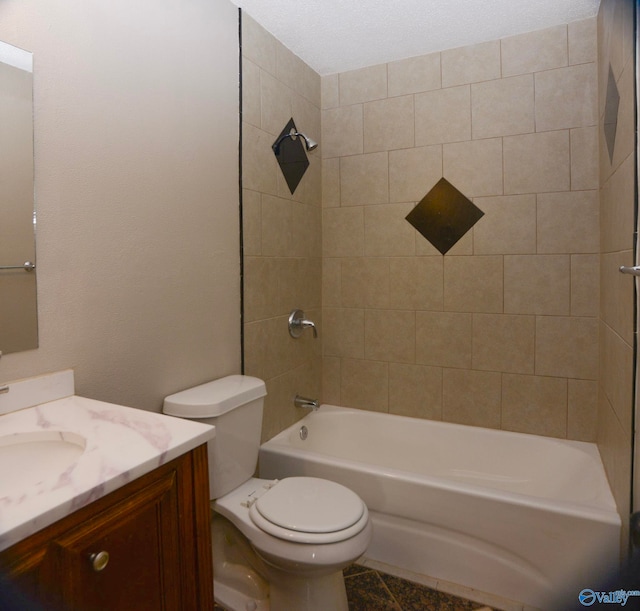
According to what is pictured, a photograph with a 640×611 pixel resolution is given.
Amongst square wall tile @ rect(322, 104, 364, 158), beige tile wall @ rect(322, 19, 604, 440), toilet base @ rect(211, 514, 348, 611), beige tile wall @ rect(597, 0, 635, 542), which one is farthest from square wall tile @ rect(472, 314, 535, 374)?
toilet base @ rect(211, 514, 348, 611)

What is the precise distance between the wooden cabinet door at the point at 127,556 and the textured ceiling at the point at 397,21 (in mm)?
2156

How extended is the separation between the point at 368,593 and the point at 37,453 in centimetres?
148

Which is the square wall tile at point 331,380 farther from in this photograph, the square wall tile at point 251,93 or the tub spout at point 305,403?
the square wall tile at point 251,93

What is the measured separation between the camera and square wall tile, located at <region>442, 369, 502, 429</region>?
2529 mm

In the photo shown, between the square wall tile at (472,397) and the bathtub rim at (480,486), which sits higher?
the square wall tile at (472,397)

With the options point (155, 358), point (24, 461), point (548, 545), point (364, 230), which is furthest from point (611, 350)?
point (24, 461)

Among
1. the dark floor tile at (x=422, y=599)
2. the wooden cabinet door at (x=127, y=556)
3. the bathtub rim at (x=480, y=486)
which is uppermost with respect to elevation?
the wooden cabinet door at (x=127, y=556)

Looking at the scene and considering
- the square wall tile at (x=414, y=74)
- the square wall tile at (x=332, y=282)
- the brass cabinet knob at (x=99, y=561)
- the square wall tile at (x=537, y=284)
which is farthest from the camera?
the square wall tile at (x=332, y=282)

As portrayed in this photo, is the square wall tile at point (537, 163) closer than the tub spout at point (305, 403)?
Yes

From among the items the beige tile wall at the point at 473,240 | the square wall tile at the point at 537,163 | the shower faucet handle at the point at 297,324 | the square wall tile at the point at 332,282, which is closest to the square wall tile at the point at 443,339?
the beige tile wall at the point at 473,240

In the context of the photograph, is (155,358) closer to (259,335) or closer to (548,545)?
(259,335)

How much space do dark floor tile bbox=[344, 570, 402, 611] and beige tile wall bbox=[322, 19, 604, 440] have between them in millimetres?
981

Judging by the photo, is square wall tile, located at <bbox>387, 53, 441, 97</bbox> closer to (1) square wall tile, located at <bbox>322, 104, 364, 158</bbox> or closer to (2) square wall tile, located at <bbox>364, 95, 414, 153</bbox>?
(2) square wall tile, located at <bbox>364, 95, 414, 153</bbox>

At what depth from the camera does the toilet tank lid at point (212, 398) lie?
167 cm
